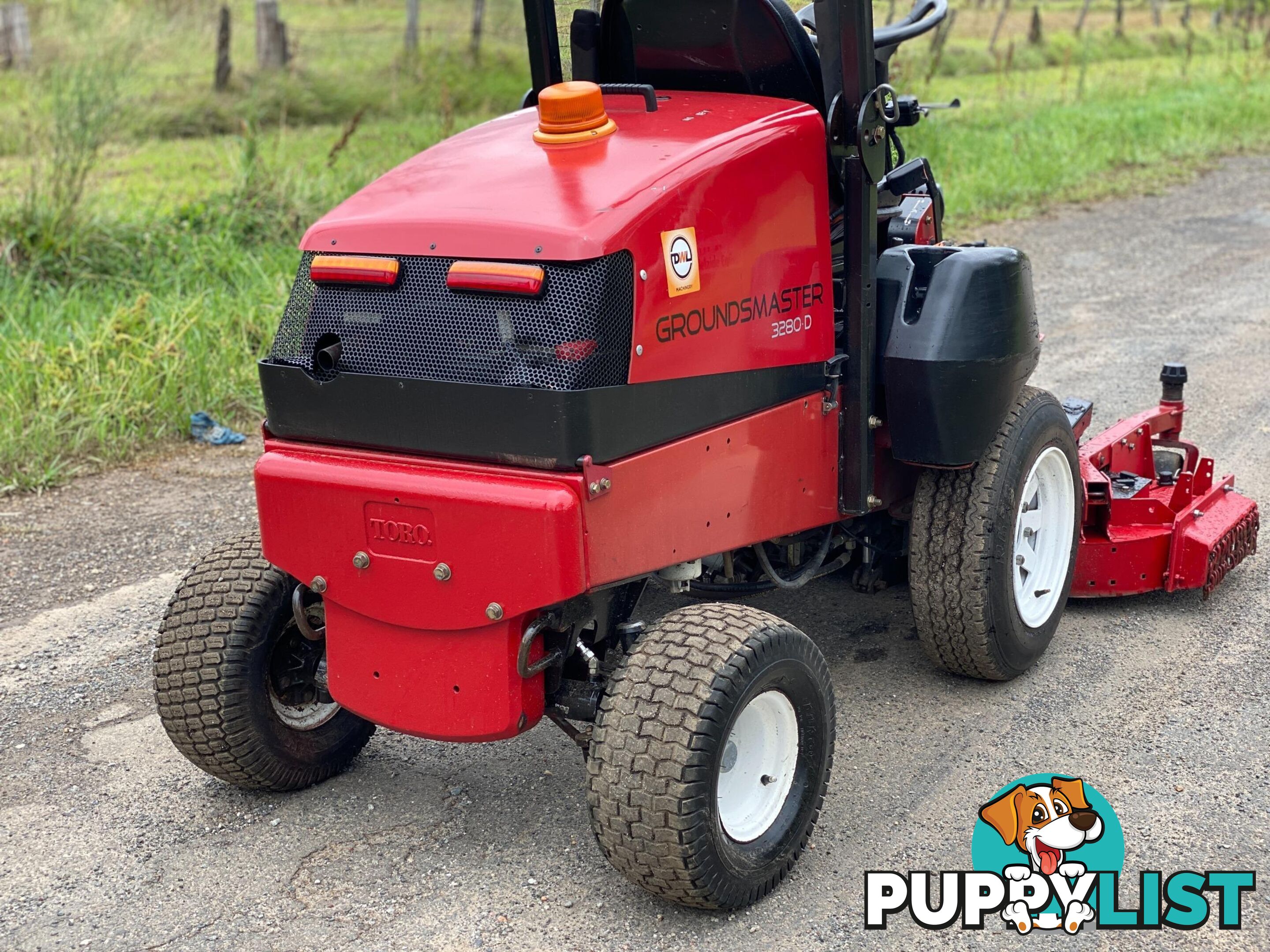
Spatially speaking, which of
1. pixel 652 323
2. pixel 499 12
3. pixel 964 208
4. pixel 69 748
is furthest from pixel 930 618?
pixel 499 12

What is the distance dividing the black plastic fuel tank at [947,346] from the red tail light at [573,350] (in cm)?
102

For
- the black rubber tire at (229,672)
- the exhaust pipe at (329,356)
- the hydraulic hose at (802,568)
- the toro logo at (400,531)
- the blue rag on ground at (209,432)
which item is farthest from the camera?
the blue rag on ground at (209,432)

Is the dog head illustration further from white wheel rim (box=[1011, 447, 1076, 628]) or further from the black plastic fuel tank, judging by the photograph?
the black plastic fuel tank

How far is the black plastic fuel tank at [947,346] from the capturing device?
3.40 meters

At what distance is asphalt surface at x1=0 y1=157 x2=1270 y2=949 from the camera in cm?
291

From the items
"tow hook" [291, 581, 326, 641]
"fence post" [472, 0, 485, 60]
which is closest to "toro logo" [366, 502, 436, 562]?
"tow hook" [291, 581, 326, 641]

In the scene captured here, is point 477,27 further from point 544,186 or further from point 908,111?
point 544,186

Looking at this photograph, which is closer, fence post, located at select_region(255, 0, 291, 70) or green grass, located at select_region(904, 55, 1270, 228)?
green grass, located at select_region(904, 55, 1270, 228)

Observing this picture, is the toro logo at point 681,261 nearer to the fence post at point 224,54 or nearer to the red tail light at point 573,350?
the red tail light at point 573,350

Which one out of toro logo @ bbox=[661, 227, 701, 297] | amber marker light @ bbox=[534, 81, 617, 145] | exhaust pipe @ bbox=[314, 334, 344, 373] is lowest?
exhaust pipe @ bbox=[314, 334, 344, 373]

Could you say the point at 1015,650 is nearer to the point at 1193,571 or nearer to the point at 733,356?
the point at 1193,571

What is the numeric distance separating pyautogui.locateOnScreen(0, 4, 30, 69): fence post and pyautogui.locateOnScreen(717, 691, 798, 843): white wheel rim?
11.1 m

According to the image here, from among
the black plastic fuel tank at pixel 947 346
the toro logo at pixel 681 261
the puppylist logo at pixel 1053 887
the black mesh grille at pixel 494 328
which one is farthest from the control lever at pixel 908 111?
the puppylist logo at pixel 1053 887

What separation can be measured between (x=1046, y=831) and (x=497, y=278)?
70.5 inches
